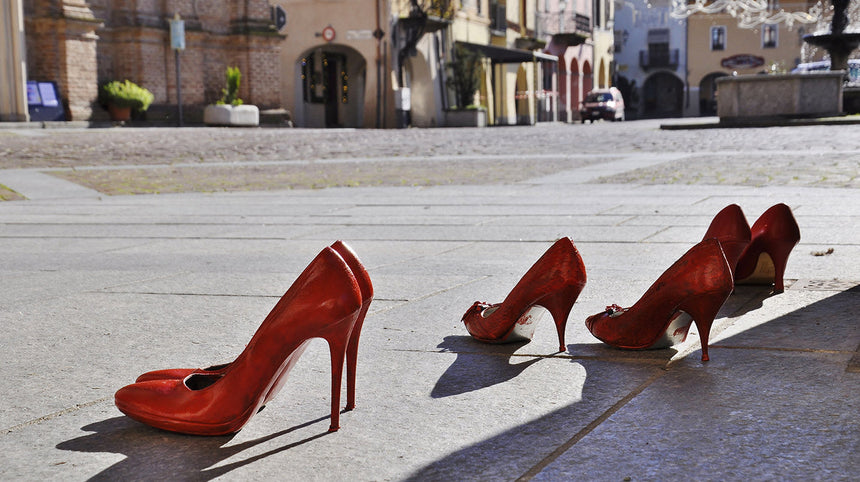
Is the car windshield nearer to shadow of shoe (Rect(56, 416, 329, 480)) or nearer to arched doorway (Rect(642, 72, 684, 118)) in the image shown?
arched doorway (Rect(642, 72, 684, 118))

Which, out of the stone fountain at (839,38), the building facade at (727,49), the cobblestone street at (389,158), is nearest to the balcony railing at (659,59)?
the building facade at (727,49)

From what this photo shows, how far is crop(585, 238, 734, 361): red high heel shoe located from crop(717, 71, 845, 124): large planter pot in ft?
59.5

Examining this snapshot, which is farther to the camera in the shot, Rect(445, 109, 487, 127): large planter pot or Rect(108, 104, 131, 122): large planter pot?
Rect(445, 109, 487, 127): large planter pot

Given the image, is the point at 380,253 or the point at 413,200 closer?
the point at 380,253

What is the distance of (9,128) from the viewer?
18.1 meters

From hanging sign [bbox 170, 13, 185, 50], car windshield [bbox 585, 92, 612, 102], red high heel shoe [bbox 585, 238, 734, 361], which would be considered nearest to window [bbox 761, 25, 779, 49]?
car windshield [bbox 585, 92, 612, 102]

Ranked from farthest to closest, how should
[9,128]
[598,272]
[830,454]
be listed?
[9,128] → [598,272] → [830,454]

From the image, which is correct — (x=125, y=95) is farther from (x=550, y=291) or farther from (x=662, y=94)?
(x=662, y=94)

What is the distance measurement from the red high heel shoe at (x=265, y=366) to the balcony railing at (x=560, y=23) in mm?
39364

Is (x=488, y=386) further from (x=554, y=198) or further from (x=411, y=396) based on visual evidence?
(x=554, y=198)

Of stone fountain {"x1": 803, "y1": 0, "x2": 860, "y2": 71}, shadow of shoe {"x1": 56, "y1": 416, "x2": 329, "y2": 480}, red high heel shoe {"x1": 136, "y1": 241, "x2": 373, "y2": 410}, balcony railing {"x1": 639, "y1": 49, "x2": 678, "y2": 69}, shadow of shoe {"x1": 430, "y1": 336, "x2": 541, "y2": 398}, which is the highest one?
balcony railing {"x1": 639, "y1": 49, "x2": 678, "y2": 69}

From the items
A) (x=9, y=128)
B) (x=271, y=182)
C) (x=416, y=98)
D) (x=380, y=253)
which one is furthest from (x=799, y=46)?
(x=380, y=253)

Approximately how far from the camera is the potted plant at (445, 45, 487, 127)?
99.2 ft

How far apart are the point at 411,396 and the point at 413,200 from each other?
5716mm
